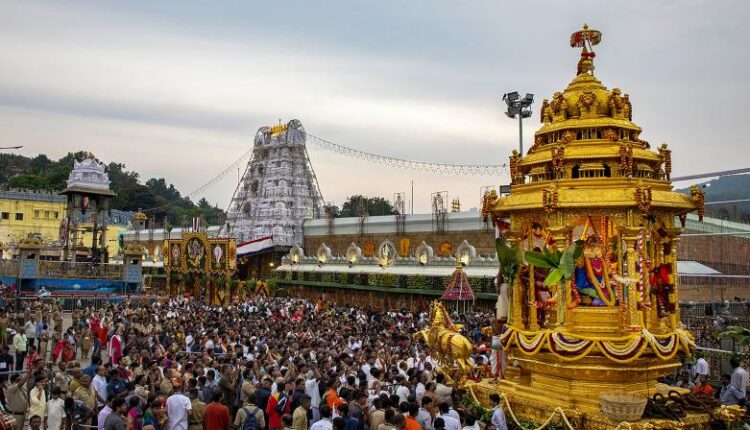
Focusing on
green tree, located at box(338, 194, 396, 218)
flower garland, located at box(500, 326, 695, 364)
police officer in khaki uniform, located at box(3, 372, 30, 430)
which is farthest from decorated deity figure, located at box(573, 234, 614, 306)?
green tree, located at box(338, 194, 396, 218)

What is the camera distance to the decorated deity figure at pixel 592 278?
1003cm

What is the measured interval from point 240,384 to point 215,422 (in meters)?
2.85

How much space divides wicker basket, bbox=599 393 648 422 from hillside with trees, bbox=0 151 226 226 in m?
75.2

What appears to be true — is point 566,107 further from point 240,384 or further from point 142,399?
point 142,399

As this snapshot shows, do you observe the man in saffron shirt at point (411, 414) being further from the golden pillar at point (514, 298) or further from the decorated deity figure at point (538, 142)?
the decorated deity figure at point (538, 142)

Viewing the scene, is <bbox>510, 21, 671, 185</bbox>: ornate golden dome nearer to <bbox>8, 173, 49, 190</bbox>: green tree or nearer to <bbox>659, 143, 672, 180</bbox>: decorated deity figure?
<bbox>659, 143, 672, 180</bbox>: decorated deity figure

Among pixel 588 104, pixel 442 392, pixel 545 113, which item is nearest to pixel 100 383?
pixel 442 392

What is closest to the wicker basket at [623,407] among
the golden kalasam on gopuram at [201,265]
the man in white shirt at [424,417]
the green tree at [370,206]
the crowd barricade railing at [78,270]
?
Answer: the man in white shirt at [424,417]

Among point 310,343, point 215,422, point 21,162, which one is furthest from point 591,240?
point 21,162

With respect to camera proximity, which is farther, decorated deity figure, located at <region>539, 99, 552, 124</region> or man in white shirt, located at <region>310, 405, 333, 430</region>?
decorated deity figure, located at <region>539, 99, 552, 124</region>

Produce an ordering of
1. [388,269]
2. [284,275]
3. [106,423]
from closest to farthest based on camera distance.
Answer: [106,423] < [388,269] < [284,275]

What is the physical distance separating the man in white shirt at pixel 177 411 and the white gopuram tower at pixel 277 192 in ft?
132

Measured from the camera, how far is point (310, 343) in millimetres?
16141

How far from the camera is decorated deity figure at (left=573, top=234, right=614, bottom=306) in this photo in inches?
395
